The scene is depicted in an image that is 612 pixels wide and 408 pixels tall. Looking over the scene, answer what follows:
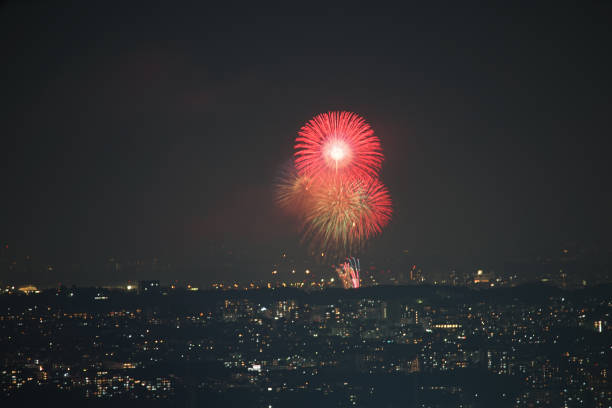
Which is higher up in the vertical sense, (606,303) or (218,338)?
(606,303)

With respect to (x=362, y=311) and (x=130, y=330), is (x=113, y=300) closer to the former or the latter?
(x=130, y=330)

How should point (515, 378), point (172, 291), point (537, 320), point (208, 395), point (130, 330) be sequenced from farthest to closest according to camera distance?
point (172, 291), point (537, 320), point (130, 330), point (515, 378), point (208, 395)

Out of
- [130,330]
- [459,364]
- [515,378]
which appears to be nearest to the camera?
[515,378]

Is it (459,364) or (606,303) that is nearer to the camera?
(459,364)

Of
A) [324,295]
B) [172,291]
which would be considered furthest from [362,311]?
[172,291]

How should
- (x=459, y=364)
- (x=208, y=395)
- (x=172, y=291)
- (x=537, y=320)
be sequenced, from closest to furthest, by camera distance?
(x=208, y=395), (x=459, y=364), (x=537, y=320), (x=172, y=291)

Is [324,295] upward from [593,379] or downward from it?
upward

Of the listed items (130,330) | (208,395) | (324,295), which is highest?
(324,295)

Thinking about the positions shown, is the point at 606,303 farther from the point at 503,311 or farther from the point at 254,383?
the point at 254,383

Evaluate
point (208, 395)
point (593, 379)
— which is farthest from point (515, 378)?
point (208, 395)
